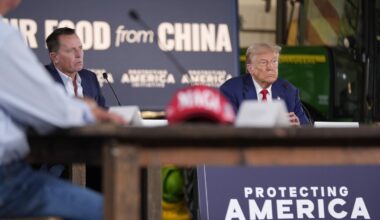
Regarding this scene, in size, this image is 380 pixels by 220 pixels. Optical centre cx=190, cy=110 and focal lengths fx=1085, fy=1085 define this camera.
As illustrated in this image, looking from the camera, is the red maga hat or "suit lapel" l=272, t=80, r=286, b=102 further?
"suit lapel" l=272, t=80, r=286, b=102

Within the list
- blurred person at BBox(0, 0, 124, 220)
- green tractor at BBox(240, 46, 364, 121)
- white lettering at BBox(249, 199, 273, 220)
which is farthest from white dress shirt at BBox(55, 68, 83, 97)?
blurred person at BBox(0, 0, 124, 220)

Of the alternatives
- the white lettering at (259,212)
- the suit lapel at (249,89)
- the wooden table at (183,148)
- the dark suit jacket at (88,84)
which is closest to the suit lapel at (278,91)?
the suit lapel at (249,89)

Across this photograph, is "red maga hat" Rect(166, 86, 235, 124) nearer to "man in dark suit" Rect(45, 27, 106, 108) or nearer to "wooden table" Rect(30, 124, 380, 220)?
"wooden table" Rect(30, 124, 380, 220)

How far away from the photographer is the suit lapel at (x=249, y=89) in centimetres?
634

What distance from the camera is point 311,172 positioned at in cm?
590

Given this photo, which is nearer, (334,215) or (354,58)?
(334,215)

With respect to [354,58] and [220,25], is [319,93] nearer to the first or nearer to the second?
[354,58]

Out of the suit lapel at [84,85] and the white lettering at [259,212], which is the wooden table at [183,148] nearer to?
the white lettering at [259,212]

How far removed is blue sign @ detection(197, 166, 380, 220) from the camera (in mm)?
5723

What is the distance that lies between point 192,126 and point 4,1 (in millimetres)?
820

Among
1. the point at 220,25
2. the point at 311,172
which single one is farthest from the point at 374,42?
the point at 311,172

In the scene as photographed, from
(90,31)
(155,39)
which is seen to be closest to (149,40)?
(155,39)

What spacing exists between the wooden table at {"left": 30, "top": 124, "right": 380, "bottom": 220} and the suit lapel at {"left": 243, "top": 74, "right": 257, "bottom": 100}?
2.82 metres

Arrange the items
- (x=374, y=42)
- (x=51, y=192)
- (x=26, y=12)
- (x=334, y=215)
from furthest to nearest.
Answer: (x=374, y=42) → (x=26, y=12) → (x=334, y=215) → (x=51, y=192)
